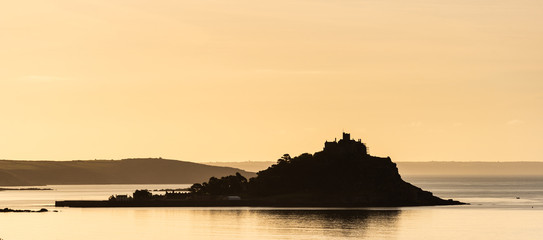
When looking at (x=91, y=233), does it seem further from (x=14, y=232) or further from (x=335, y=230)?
(x=335, y=230)

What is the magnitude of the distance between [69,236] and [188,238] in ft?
59.6

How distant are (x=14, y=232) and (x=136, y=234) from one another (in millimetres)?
20075

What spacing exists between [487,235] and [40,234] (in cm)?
6916

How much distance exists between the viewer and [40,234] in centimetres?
18288

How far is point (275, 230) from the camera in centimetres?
19200

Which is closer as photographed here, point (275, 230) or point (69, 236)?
point (69, 236)

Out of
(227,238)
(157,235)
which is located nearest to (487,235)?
(227,238)

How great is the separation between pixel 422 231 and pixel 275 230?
940 inches

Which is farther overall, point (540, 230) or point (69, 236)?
point (540, 230)

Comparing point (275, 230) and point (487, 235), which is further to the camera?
point (275, 230)

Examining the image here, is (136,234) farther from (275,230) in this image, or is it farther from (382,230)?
(382,230)

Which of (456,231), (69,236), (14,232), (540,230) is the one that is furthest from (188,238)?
(540,230)

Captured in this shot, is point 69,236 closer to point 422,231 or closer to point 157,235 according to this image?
point 157,235

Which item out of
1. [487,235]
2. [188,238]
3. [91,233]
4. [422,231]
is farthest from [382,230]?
[91,233]
